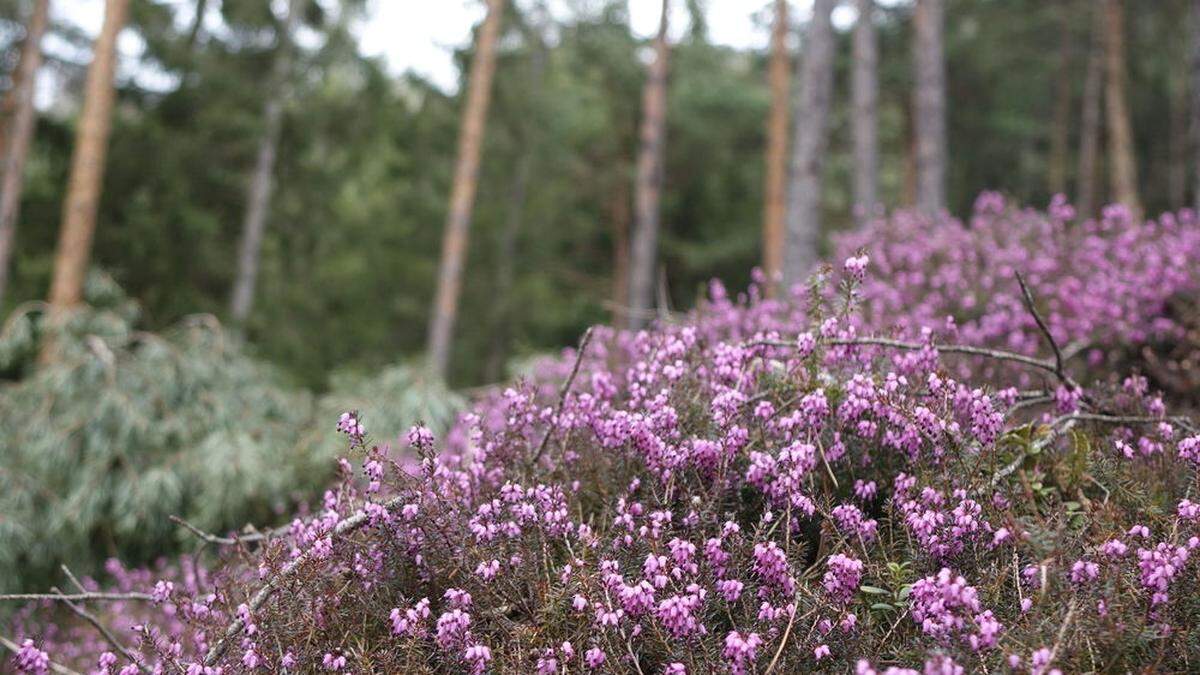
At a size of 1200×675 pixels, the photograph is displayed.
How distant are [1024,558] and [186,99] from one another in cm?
1389

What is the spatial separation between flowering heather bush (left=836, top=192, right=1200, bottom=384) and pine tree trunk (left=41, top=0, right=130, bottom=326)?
7665 millimetres

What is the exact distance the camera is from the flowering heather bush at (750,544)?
7.55 feet

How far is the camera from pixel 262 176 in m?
15.5

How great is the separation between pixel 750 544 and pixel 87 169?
9784 mm

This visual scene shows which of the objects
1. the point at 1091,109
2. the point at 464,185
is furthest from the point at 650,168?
the point at 1091,109

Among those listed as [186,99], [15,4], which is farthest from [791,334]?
[15,4]

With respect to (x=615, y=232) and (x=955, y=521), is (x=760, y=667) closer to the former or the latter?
(x=955, y=521)

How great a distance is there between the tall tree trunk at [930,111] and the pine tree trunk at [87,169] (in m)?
10.2

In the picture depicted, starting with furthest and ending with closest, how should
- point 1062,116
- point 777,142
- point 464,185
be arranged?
point 1062,116, point 777,142, point 464,185

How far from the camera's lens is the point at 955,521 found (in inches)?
101

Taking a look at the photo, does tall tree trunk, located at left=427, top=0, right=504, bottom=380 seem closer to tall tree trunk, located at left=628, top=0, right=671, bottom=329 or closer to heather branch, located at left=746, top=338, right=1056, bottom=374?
tall tree trunk, located at left=628, top=0, right=671, bottom=329

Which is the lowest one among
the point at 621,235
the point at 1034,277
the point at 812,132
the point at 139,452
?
the point at 139,452

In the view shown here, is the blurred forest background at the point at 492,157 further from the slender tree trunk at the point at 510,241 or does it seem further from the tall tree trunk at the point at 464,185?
the tall tree trunk at the point at 464,185

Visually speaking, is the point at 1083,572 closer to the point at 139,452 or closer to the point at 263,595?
the point at 263,595
